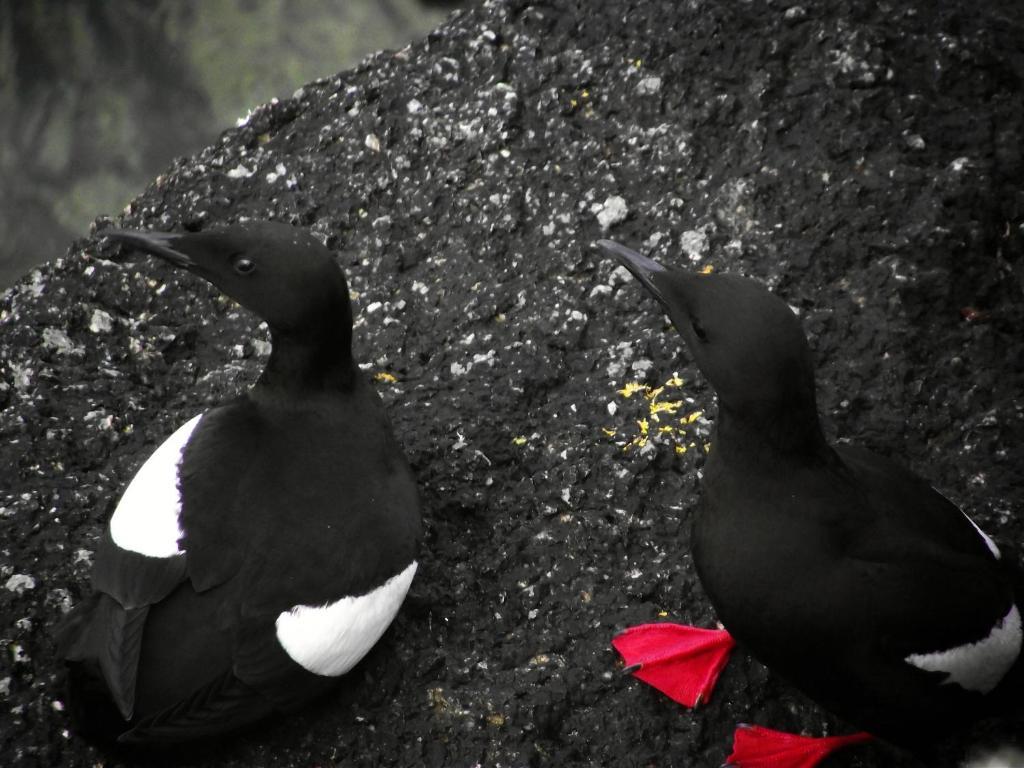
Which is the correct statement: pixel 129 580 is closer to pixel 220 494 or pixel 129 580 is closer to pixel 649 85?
pixel 220 494

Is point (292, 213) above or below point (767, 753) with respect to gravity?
above

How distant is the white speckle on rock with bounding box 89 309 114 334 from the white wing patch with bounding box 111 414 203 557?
0.68 meters

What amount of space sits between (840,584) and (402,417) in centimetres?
138

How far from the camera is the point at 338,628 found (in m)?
2.86

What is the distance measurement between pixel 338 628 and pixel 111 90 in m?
4.17

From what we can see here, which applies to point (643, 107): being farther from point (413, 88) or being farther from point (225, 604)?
point (225, 604)

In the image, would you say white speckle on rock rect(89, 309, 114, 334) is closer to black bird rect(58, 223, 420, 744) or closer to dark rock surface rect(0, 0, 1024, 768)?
dark rock surface rect(0, 0, 1024, 768)

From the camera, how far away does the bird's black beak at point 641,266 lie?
277cm

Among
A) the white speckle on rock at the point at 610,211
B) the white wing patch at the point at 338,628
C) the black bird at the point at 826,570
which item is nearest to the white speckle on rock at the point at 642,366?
the white speckle on rock at the point at 610,211

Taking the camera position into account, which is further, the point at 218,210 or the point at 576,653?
the point at 218,210

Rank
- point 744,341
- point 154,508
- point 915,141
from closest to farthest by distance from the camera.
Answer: point 744,341 < point 154,508 < point 915,141

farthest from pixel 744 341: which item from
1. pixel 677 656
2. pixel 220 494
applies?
pixel 220 494

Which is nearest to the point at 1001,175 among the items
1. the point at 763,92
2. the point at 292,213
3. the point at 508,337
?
the point at 763,92

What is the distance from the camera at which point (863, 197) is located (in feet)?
12.1
